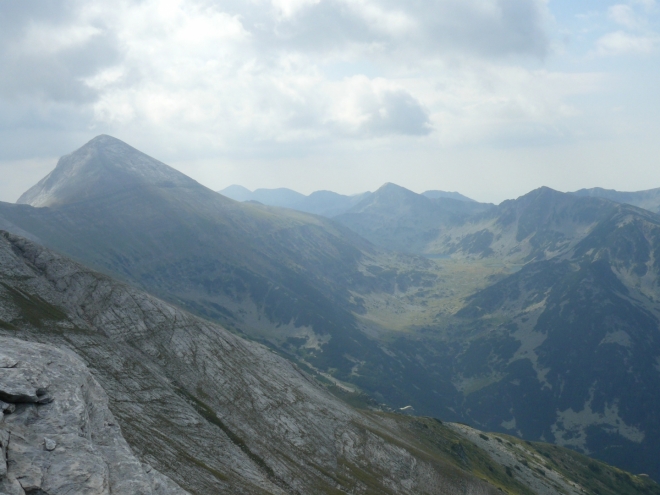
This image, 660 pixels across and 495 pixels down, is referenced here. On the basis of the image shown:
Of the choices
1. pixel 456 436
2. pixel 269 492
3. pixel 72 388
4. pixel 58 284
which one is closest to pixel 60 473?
pixel 72 388

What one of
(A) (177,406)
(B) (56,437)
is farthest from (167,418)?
(B) (56,437)

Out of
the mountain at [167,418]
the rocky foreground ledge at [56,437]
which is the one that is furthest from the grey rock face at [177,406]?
the mountain at [167,418]

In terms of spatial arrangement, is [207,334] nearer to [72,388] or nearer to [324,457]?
[324,457]

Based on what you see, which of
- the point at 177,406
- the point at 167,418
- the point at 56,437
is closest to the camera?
the point at 56,437

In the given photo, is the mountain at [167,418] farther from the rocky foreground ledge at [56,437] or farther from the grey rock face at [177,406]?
the grey rock face at [177,406]

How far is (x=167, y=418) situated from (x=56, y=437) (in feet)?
164

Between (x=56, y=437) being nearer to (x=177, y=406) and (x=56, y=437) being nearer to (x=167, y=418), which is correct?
(x=167, y=418)

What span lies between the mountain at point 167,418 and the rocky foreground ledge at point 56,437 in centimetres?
14

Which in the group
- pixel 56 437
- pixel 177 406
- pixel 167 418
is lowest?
pixel 177 406

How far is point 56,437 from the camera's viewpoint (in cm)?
3947

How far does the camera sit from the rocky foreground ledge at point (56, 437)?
34688mm

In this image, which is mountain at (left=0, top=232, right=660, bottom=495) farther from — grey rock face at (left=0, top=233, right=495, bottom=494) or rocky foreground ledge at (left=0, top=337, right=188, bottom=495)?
grey rock face at (left=0, top=233, right=495, bottom=494)

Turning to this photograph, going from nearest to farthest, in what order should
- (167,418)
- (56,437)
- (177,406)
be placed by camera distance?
(56,437), (167,418), (177,406)

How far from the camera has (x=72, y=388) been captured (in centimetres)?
4862
